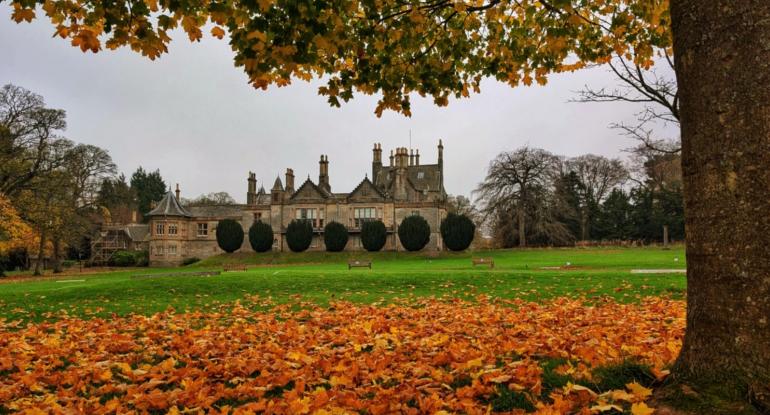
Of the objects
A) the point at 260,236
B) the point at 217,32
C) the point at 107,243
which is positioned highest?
the point at 217,32

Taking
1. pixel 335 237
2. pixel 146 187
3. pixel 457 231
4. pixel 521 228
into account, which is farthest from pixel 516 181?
pixel 146 187

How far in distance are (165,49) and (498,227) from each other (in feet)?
189

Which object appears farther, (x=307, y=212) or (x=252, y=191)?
(x=252, y=191)

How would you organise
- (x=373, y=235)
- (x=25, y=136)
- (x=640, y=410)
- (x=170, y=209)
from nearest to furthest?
(x=640, y=410), (x=25, y=136), (x=373, y=235), (x=170, y=209)

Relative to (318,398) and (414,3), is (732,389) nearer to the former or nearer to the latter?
(318,398)

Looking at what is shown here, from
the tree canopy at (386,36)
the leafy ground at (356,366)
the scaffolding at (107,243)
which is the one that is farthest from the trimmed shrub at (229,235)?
the tree canopy at (386,36)

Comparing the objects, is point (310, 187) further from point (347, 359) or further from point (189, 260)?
point (347, 359)

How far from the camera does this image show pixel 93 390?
14.6 ft

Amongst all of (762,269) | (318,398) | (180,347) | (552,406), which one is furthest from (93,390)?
(762,269)

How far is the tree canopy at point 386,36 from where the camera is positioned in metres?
5.07

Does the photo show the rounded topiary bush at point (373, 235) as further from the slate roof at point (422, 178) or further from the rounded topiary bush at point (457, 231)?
the slate roof at point (422, 178)

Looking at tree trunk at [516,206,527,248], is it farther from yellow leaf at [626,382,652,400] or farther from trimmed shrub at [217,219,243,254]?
yellow leaf at [626,382,652,400]

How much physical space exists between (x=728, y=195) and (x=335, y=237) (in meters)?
52.5

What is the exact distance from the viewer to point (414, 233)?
52.8m
